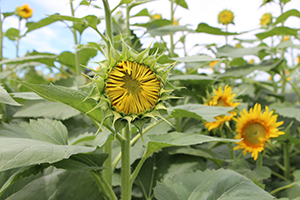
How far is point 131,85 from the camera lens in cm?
76

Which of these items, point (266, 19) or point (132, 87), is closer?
point (132, 87)

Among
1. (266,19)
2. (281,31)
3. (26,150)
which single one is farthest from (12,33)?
(266,19)

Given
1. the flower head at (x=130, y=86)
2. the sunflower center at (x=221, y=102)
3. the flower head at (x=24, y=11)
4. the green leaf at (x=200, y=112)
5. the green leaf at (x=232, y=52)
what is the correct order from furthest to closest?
1. the flower head at (x=24, y=11)
2. the green leaf at (x=232, y=52)
3. the sunflower center at (x=221, y=102)
4. the green leaf at (x=200, y=112)
5. the flower head at (x=130, y=86)

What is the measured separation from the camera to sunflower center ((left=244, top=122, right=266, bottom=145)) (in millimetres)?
1377

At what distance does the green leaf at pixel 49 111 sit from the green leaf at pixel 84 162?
0.56 meters

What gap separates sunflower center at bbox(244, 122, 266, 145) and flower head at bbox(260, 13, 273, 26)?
1751 millimetres

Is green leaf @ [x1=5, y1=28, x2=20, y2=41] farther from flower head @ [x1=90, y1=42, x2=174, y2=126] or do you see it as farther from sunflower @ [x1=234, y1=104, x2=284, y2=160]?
sunflower @ [x1=234, y1=104, x2=284, y2=160]

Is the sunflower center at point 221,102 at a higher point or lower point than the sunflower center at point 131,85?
lower

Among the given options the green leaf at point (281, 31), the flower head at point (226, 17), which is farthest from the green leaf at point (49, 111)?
the flower head at point (226, 17)

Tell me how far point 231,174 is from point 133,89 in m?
0.55

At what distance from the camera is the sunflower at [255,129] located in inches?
53.0

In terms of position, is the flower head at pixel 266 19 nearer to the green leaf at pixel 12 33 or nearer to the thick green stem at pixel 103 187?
the thick green stem at pixel 103 187

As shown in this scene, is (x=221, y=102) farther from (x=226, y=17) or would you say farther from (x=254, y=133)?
(x=226, y=17)

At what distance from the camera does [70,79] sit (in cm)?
179
